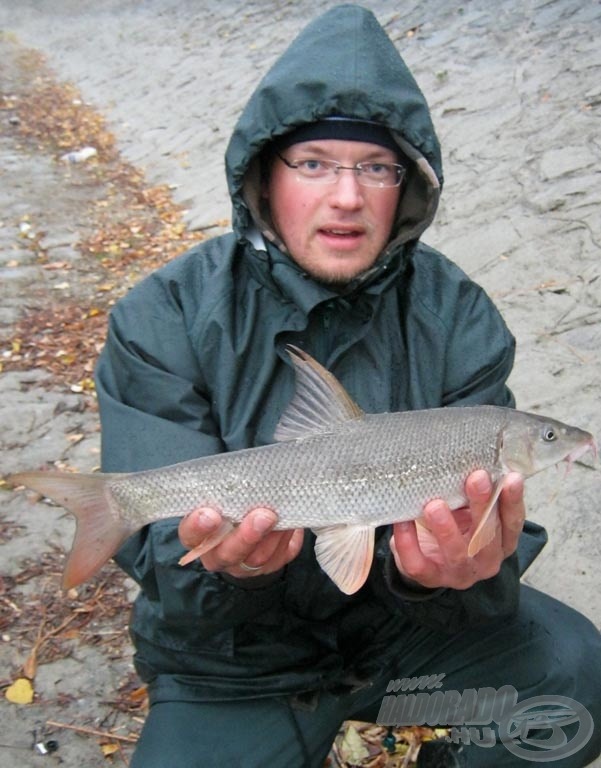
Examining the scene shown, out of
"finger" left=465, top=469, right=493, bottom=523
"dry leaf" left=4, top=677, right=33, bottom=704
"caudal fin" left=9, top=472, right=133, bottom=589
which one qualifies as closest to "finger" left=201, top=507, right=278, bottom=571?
"caudal fin" left=9, top=472, right=133, bottom=589

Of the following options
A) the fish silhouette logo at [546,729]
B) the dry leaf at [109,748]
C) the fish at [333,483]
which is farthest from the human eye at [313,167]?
the dry leaf at [109,748]

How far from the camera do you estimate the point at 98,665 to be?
383 centimetres

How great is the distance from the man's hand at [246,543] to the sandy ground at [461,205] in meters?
1.35

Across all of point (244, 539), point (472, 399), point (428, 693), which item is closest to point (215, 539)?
point (244, 539)

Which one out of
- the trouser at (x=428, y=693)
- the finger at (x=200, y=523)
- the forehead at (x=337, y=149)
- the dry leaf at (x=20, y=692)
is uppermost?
the forehead at (x=337, y=149)

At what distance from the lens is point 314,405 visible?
2586mm

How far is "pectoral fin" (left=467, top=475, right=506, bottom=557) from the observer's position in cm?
239

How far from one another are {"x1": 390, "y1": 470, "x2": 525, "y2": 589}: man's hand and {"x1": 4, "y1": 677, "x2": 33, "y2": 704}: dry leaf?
5.76ft

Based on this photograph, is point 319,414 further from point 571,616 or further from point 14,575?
point 14,575

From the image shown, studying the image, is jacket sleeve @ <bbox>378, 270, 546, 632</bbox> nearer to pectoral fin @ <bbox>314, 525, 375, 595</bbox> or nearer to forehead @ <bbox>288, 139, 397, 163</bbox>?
pectoral fin @ <bbox>314, 525, 375, 595</bbox>

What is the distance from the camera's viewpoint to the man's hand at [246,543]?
236 centimetres

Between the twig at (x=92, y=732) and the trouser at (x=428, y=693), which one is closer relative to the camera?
the trouser at (x=428, y=693)

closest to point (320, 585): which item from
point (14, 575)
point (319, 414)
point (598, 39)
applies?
point (319, 414)

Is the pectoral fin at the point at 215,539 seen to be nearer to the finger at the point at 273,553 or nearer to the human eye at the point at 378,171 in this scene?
the finger at the point at 273,553
